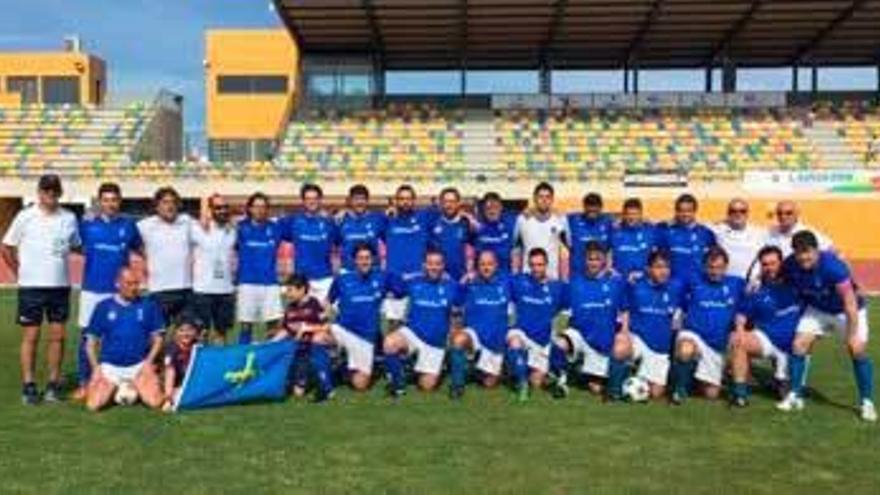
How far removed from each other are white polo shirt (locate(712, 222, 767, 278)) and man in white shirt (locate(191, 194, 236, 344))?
4.78 metres

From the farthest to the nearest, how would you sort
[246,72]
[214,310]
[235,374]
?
[246,72] → [214,310] → [235,374]

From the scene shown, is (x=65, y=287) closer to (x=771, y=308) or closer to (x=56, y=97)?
(x=771, y=308)

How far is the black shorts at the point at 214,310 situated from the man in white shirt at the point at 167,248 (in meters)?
0.29

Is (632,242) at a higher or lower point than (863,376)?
higher

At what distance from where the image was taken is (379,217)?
38.0ft

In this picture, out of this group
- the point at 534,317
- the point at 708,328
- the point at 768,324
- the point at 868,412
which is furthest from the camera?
the point at 534,317

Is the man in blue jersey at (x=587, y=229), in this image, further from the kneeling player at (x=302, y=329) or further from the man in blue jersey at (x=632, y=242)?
the kneeling player at (x=302, y=329)

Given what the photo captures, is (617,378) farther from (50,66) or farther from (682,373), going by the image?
(50,66)

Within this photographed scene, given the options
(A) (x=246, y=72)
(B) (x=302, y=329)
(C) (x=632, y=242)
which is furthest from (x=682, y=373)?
(A) (x=246, y=72)

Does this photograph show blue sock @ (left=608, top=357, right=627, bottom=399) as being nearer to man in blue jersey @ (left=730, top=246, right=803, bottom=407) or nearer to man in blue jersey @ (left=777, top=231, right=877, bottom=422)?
man in blue jersey @ (left=730, top=246, right=803, bottom=407)

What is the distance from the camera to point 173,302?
1018 cm

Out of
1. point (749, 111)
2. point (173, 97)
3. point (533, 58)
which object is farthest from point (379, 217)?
point (173, 97)

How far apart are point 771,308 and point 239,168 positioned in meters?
28.2

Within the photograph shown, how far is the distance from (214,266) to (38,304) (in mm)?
1686
